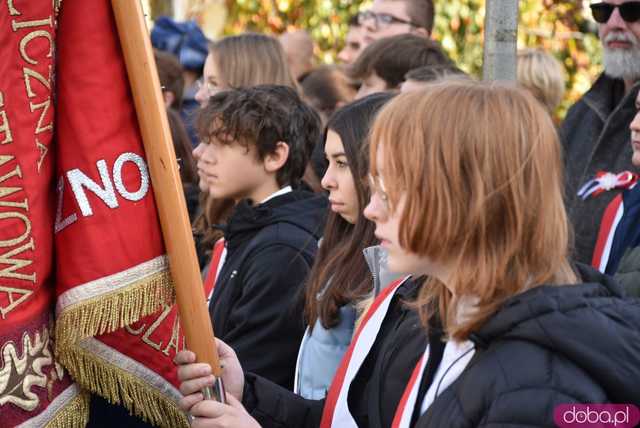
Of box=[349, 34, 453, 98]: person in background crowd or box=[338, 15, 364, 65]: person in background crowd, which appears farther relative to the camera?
box=[338, 15, 364, 65]: person in background crowd

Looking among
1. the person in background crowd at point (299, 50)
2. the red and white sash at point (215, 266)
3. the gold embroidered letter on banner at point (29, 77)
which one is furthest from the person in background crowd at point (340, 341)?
Result: the person in background crowd at point (299, 50)

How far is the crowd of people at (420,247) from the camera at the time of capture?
1.91 meters

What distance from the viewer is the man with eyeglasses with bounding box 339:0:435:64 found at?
6.46 metres

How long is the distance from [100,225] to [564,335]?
121 cm

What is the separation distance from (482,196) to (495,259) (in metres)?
0.11

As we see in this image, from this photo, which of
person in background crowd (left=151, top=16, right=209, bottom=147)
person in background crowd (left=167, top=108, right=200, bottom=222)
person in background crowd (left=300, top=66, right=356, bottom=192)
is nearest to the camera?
person in background crowd (left=167, top=108, right=200, bottom=222)

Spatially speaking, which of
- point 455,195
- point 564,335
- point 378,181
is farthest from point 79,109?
point 564,335

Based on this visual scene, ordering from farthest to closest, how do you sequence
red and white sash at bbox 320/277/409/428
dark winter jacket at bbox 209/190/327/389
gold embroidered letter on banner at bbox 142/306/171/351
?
dark winter jacket at bbox 209/190/327/389
gold embroidered letter on banner at bbox 142/306/171/351
red and white sash at bbox 320/277/409/428

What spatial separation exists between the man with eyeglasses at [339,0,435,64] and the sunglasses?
1.96 meters

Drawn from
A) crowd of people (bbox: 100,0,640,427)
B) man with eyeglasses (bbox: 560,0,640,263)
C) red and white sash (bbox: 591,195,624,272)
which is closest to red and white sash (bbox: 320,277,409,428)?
crowd of people (bbox: 100,0,640,427)

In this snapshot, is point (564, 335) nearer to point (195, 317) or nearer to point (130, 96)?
point (195, 317)

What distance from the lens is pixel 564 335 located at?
1.84 meters

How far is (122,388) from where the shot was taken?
2.76m

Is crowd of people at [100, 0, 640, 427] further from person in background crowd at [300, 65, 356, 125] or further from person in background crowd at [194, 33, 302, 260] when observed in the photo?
person in background crowd at [300, 65, 356, 125]
